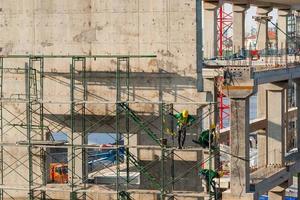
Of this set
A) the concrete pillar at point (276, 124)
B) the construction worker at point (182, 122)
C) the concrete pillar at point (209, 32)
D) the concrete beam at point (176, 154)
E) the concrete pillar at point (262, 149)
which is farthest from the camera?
the concrete pillar at point (209, 32)

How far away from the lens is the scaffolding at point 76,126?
2884cm

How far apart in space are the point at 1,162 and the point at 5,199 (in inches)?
64.9

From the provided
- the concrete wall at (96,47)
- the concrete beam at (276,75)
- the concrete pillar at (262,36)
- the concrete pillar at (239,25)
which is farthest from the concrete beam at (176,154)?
the concrete pillar at (262,36)

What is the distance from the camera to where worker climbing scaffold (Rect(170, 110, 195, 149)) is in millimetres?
27703

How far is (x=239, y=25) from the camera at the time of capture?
4572cm

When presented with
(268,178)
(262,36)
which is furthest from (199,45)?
(262,36)

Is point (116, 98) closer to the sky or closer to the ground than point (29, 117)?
closer to the sky

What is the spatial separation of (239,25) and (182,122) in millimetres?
19332

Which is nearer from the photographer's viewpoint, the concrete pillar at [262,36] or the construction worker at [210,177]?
the construction worker at [210,177]

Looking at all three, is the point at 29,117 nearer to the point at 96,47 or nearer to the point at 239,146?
the point at 96,47

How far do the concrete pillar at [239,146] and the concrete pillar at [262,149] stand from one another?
9.73 m

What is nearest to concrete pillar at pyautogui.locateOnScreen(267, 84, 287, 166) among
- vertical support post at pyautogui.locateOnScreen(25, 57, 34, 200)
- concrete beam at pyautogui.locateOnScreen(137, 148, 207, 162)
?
concrete beam at pyautogui.locateOnScreen(137, 148, 207, 162)

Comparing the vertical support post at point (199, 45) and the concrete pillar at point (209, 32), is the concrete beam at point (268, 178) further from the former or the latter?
the concrete pillar at point (209, 32)

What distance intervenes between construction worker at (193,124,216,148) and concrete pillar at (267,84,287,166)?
9669mm
